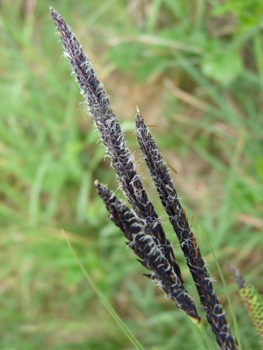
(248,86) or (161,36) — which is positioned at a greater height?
(161,36)

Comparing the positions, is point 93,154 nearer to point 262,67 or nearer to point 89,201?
point 89,201

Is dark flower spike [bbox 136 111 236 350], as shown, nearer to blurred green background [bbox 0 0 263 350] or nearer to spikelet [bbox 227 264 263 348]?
spikelet [bbox 227 264 263 348]

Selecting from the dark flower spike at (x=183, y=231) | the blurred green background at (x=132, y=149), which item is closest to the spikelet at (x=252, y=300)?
the dark flower spike at (x=183, y=231)

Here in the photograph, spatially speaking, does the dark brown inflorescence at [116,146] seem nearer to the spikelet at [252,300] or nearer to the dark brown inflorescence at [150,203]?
the dark brown inflorescence at [150,203]

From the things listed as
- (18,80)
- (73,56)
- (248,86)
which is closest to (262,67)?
(248,86)

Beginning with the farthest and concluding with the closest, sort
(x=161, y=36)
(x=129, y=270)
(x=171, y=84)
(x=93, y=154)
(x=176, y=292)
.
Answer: (x=93, y=154), (x=171, y=84), (x=129, y=270), (x=161, y=36), (x=176, y=292)

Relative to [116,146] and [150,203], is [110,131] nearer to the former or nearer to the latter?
[116,146]

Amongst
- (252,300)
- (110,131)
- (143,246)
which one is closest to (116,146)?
(110,131)

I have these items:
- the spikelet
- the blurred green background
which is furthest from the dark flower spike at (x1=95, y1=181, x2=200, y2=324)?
the blurred green background
